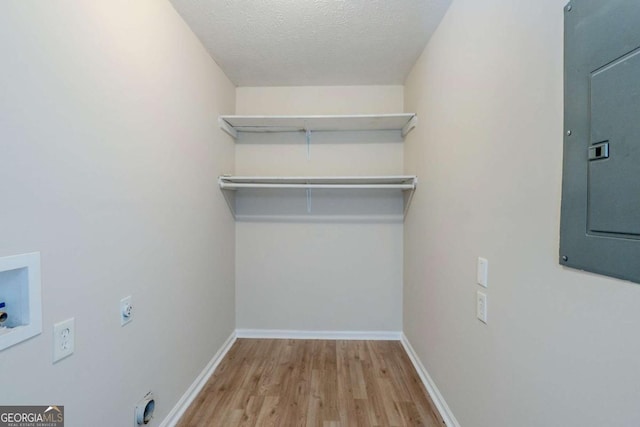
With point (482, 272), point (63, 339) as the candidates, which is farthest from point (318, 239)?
point (63, 339)

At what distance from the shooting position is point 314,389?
194 centimetres

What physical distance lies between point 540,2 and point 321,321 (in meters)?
2.62

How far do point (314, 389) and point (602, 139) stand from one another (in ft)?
6.74

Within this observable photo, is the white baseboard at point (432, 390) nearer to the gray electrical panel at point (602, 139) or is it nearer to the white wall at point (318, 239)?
the white wall at point (318, 239)

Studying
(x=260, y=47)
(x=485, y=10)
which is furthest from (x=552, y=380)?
(x=260, y=47)

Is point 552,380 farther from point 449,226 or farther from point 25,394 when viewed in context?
point 25,394

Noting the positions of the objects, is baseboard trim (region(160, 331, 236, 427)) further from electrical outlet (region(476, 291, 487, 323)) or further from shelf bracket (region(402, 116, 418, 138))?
shelf bracket (region(402, 116, 418, 138))

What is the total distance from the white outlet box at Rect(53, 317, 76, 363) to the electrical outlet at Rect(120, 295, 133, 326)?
0.77 feet

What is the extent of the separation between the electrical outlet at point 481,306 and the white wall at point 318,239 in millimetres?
1341

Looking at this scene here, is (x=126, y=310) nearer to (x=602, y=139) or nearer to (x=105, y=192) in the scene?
(x=105, y=192)

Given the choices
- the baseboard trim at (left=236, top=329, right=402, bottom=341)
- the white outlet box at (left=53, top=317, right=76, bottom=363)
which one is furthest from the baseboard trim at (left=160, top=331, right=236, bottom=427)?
the white outlet box at (left=53, top=317, right=76, bottom=363)

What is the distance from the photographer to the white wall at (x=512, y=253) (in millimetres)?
741

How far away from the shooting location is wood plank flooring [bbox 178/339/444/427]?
1.69 metres

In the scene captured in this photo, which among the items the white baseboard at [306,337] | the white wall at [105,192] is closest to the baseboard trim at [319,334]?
the white baseboard at [306,337]
